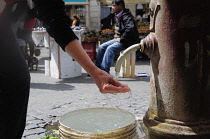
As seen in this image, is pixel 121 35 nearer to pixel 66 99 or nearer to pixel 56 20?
pixel 66 99

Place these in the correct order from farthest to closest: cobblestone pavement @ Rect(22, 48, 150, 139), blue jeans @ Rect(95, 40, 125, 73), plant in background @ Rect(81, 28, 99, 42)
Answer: plant in background @ Rect(81, 28, 99, 42), blue jeans @ Rect(95, 40, 125, 73), cobblestone pavement @ Rect(22, 48, 150, 139)

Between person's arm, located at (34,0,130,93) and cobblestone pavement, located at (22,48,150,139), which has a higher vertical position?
person's arm, located at (34,0,130,93)

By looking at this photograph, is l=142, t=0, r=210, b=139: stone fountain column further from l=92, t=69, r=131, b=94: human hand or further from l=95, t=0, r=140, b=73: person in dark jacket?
l=95, t=0, r=140, b=73: person in dark jacket

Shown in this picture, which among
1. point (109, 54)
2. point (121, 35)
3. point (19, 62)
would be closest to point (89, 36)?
point (121, 35)

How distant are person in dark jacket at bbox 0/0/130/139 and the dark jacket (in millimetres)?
5611

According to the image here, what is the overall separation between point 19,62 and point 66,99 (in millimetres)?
3945

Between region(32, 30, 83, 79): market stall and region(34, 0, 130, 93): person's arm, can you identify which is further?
region(32, 30, 83, 79): market stall

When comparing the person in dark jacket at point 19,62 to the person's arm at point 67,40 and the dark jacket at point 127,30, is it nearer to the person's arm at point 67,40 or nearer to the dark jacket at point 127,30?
the person's arm at point 67,40

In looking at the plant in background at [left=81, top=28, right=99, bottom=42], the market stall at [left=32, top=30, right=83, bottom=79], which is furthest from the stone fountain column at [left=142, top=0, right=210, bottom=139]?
the plant in background at [left=81, top=28, right=99, bottom=42]

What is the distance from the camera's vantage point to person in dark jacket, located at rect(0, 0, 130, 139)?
140 cm

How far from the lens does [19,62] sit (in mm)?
1429

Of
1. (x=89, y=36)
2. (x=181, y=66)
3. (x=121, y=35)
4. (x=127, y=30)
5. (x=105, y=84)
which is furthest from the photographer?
(x=89, y=36)

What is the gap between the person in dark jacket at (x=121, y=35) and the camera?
282 inches

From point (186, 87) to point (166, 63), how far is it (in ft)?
0.85
